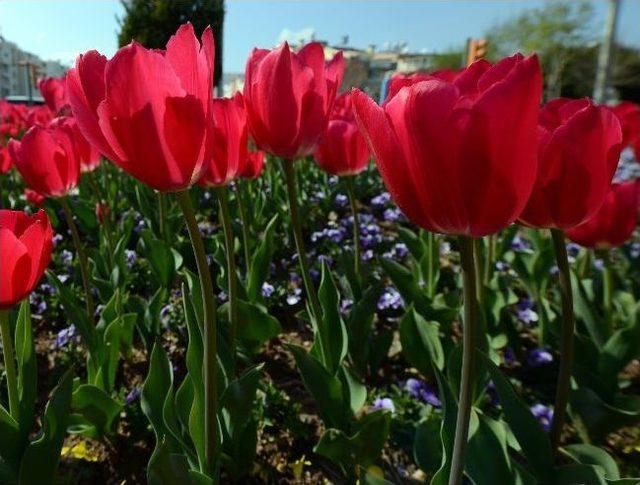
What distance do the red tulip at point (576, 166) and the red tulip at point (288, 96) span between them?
0.50 meters

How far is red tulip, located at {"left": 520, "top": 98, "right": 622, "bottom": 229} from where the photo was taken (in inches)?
28.5

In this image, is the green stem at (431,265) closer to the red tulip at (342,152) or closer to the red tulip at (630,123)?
the red tulip at (342,152)

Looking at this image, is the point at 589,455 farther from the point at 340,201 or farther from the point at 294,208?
the point at 340,201

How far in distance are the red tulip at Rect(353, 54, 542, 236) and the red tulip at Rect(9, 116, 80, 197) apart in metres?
1.14

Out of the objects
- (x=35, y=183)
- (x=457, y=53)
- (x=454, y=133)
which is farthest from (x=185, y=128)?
(x=457, y=53)

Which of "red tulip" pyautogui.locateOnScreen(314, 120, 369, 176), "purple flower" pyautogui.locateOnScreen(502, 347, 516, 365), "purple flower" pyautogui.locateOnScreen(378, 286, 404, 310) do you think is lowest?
"purple flower" pyautogui.locateOnScreen(502, 347, 516, 365)

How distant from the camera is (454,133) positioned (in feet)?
1.97

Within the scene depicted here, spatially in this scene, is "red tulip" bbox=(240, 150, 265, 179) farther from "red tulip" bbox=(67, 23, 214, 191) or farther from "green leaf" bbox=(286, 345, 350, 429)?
"red tulip" bbox=(67, 23, 214, 191)

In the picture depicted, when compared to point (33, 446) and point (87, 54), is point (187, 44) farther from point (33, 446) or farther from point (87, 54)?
point (33, 446)

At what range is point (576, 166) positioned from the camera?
0.74 metres

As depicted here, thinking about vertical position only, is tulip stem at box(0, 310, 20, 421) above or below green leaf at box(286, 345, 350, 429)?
above

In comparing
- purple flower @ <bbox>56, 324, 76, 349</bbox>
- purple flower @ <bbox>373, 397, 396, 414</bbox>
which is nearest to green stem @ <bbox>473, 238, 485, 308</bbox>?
purple flower @ <bbox>373, 397, 396, 414</bbox>

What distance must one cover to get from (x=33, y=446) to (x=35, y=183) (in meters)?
0.81

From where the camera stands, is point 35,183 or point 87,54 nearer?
point 87,54
